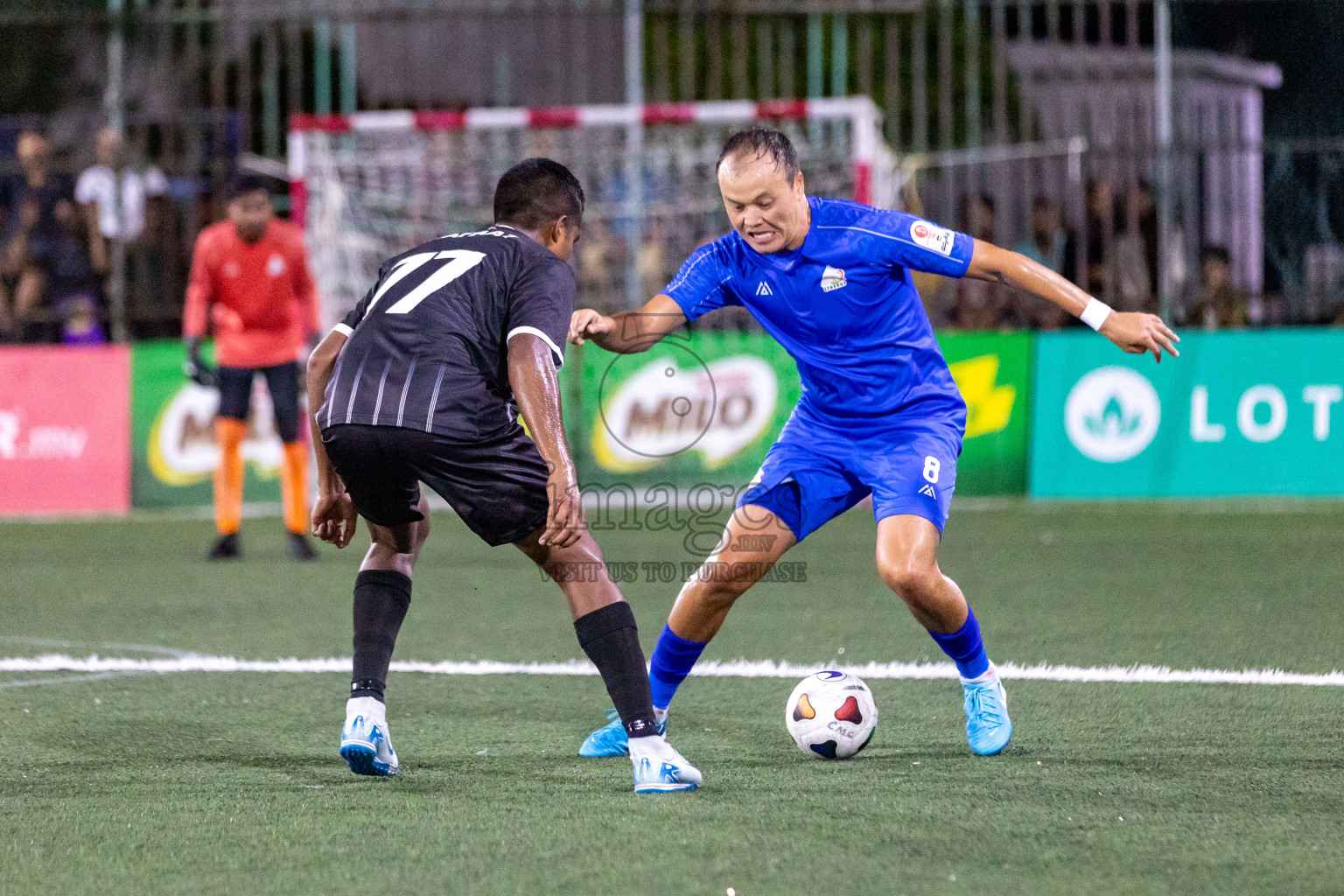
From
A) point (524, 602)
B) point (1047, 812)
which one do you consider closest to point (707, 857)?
point (1047, 812)

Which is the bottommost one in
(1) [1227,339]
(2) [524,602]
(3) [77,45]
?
(2) [524,602]

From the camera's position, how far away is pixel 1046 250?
13.2 meters

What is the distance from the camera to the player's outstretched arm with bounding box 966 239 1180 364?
14.2ft

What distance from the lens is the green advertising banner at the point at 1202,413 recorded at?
37.5 feet

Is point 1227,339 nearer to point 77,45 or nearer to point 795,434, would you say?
point 795,434

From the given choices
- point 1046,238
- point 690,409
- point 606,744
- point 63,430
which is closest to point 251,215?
point 63,430

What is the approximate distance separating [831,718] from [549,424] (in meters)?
1.27

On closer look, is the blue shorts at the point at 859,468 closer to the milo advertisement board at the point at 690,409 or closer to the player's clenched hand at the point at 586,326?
the player's clenched hand at the point at 586,326

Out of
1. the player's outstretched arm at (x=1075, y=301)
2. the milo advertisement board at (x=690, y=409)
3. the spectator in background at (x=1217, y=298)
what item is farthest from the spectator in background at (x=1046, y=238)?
the player's outstretched arm at (x=1075, y=301)

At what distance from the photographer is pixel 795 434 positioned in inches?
190

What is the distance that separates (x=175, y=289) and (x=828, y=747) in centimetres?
1097

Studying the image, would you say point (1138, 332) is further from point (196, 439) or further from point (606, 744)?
point (196, 439)

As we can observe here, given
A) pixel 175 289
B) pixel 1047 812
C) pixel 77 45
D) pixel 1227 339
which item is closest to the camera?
pixel 1047 812

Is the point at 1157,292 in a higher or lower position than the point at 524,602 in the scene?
higher
